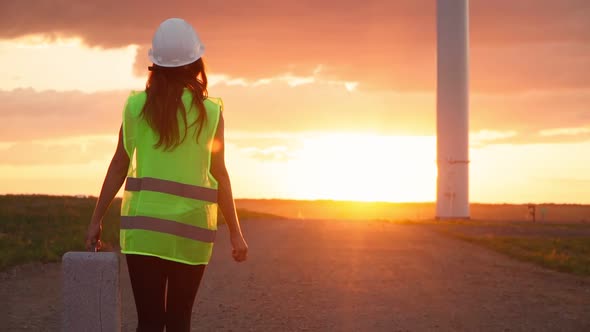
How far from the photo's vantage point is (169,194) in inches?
161

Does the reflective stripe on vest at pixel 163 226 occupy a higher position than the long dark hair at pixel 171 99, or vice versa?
the long dark hair at pixel 171 99

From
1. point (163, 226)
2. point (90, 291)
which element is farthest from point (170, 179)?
point (90, 291)

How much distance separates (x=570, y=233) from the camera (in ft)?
115

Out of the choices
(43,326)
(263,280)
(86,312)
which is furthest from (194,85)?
(263,280)

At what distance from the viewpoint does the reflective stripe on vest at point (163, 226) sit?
4.08 meters

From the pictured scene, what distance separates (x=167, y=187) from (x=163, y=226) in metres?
0.19

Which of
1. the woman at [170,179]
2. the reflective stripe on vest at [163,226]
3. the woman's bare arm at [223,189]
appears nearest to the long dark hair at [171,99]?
the woman at [170,179]

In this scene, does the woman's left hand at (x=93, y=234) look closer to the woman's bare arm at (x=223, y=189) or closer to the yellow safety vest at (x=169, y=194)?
the yellow safety vest at (x=169, y=194)

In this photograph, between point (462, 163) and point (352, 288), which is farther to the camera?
point (462, 163)

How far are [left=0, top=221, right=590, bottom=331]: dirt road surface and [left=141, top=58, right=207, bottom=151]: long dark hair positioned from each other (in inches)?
205

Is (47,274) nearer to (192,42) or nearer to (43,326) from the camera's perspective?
(43,326)

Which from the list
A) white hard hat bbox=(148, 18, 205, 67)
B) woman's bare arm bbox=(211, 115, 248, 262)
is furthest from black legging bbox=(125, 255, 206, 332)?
white hard hat bbox=(148, 18, 205, 67)

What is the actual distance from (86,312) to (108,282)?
24cm

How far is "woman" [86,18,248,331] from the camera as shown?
410 centimetres
